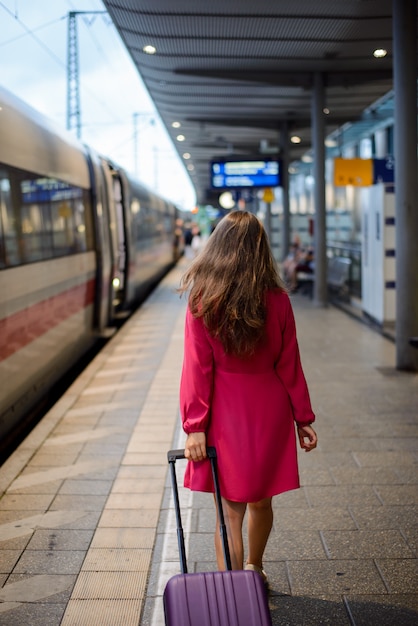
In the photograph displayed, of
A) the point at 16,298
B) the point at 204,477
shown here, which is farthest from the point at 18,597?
the point at 16,298

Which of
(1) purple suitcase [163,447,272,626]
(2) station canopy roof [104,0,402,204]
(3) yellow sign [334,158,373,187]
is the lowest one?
(1) purple suitcase [163,447,272,626]

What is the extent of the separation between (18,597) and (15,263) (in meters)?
3.79

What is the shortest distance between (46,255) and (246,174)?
12.7 m

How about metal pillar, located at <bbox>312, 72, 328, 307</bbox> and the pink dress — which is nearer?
the pink dress

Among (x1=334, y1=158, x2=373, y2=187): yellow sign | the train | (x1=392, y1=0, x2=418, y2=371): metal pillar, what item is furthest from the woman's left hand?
(x1=334, y1=158, x2=373, y2=187): yellow sign

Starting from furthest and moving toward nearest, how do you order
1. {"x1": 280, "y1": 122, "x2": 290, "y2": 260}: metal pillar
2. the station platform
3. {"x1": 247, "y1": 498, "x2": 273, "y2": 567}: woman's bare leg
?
1. {"x1": 280, "y1": 122, "x2": 290, "y2": 260}: metal pillar
2. the station platform
3. {"x1": 247, "y1": 498, "x2": 273, "y2": 567}: woman's bare leg

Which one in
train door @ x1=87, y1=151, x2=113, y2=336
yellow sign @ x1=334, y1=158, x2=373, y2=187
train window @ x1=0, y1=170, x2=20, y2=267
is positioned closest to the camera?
train window @ x1=0, y1=170, x2=20, y2=267

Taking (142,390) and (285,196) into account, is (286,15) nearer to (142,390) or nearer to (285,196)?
(142,390)

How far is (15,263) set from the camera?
7.27m

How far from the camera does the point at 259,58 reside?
15.0 meters

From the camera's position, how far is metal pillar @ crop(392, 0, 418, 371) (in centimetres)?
935

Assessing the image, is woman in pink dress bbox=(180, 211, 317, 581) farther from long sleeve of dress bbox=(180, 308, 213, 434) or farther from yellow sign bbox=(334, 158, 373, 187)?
yellow sign bbox=(334, 158, 373, 187)

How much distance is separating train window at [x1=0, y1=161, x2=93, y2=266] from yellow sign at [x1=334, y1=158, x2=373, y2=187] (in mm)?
9698

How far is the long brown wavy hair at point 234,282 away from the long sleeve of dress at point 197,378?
2.3 inches
